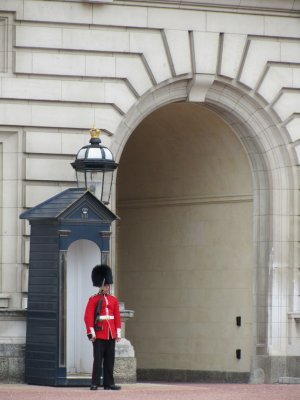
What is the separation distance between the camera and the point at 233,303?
2656 cm

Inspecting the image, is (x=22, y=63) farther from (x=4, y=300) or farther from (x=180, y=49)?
(x=4, y=300)

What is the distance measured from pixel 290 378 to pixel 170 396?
4815mm

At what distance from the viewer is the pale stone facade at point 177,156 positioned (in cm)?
2369

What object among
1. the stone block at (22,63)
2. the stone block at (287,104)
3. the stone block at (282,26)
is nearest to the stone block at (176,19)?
the stone block at (282,26)

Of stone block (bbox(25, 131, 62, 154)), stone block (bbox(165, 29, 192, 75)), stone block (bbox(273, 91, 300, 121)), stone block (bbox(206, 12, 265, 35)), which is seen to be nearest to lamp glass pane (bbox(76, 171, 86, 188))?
stone block (bbox(25, 131, 62, 154))

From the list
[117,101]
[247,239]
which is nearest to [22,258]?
[117,101]

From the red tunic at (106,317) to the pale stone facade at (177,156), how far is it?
1823 millimetres

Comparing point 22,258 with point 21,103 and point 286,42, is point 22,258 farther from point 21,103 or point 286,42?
point 286,42

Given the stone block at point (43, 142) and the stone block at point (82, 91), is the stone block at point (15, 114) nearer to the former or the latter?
the stone block at point (43, 142)

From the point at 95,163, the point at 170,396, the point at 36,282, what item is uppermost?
the point at 95,163

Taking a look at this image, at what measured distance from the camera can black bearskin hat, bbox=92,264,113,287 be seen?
21781mm

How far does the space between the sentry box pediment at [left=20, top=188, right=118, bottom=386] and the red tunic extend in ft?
1.94

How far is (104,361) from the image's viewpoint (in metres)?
21.6

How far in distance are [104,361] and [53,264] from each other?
1.55 m
